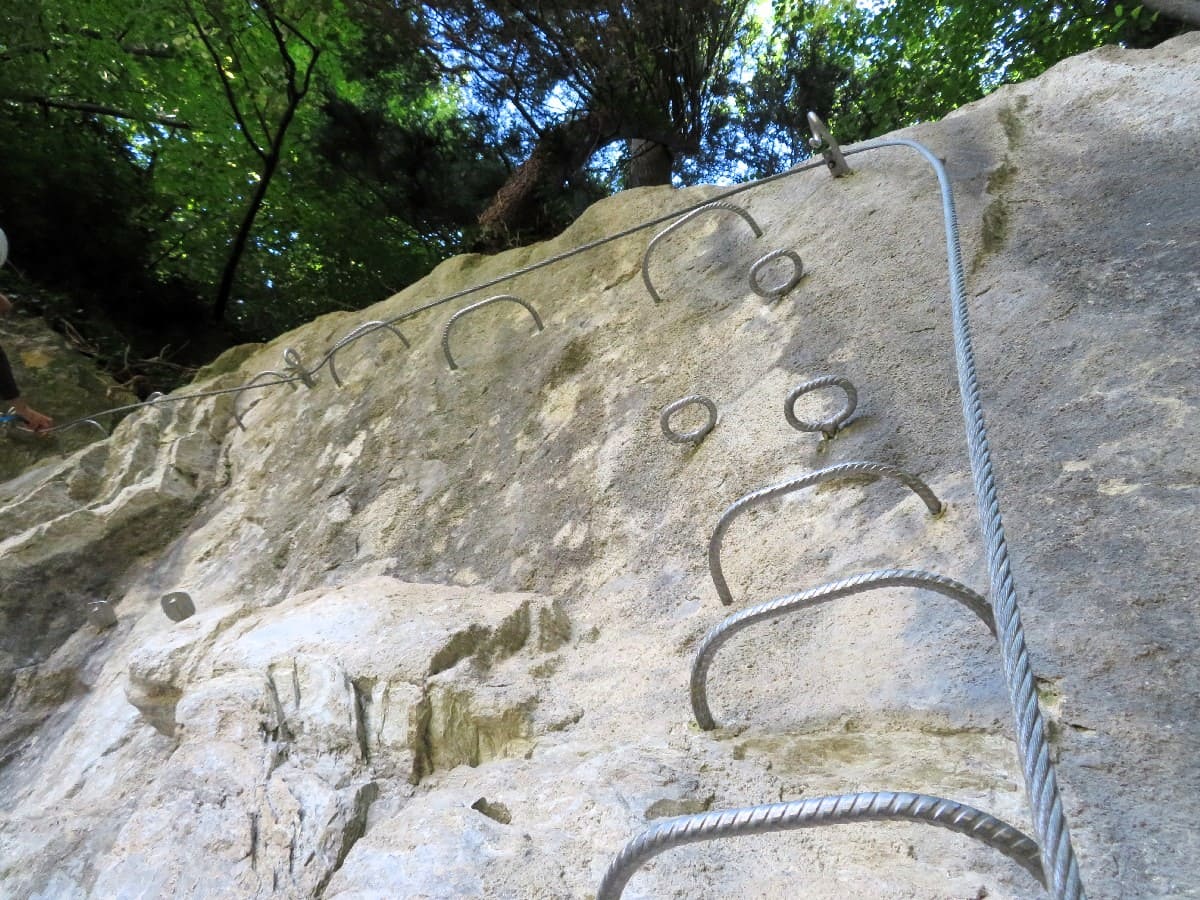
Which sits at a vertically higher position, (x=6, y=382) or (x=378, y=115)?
(x=378, y=115)

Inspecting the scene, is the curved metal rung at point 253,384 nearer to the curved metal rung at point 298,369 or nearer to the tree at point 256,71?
the curved metal rung at point 298,369

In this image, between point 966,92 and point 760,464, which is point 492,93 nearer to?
point 966,92

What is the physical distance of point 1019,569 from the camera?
119 centimetres

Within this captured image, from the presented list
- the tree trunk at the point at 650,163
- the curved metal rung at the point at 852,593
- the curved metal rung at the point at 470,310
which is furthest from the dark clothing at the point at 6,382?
the tree trunk at the point at 650,163

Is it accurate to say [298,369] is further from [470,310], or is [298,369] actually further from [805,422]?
[805,422]

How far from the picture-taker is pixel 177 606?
2.63 m

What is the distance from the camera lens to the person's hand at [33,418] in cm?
401

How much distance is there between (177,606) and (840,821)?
8.60ft

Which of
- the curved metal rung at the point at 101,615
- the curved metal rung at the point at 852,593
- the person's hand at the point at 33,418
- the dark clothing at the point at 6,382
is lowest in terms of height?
the curved metal rung at the point at 852,593

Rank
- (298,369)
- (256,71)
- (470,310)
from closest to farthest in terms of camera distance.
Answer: (470,310) < (298,369) < (256,71)

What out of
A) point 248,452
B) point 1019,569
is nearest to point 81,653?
point 248,452

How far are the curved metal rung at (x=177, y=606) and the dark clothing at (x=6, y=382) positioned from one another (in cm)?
211

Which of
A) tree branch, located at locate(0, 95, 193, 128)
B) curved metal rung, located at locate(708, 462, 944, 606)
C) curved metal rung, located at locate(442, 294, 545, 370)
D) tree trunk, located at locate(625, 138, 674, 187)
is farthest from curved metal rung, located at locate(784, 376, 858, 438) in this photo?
tree branch, located at locate(0, 95, 193, 128)

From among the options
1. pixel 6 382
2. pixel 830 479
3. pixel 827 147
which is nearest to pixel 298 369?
pixel 6 382
